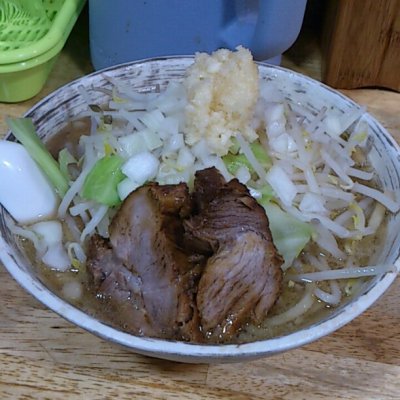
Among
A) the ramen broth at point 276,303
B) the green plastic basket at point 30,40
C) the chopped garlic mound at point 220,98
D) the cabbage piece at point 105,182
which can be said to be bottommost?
the ramen broth at point 276,303

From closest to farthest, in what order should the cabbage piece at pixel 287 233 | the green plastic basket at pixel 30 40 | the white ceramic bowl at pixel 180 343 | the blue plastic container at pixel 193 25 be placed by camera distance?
the white ceramic bowl at pixel 180 343 < the cabbage piece at pixel 287 233 < the blue plastic container at pixel 193 25 < the green plastic basket at pixel 30 40

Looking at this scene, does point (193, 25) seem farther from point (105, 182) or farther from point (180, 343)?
point (180, 343)

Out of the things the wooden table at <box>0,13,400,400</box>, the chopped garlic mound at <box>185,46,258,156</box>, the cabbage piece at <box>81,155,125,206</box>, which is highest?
the chopped garlic mound at <box>185,46,258,156</box>

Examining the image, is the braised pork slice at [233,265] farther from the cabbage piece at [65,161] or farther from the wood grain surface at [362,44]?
the wood grain surface at [362,44]

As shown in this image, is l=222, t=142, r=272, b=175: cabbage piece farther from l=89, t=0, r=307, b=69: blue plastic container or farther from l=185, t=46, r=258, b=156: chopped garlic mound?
l=89, t=0, r=307, b=69: blue plastic container

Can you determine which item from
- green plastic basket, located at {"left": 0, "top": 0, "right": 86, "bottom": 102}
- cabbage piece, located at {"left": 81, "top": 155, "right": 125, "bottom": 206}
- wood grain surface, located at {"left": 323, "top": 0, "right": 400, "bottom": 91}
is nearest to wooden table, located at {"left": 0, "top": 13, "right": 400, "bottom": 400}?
cabbage piece, located at {"left": 81, "top": 155, "right": 125, "bottom": 206}

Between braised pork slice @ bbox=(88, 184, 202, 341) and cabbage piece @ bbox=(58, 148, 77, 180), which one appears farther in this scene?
cabbage piece @ bbox=(58, 148, 77, 180)

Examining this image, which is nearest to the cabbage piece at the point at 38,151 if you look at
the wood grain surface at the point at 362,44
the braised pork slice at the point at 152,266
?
the braised pork slice at the point at 152,266

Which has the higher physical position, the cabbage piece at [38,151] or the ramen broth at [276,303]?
the cabbage piece at [38,151]
